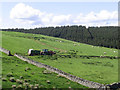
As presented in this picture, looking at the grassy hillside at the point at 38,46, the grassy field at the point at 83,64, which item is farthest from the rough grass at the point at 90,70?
the grassy hillside at the point at 38,46

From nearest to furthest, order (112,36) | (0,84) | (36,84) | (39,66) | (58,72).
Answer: (0,84) < (36,84) < (58,72) < (39,66) < (112,36)

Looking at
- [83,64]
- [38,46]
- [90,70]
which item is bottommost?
[90,70]

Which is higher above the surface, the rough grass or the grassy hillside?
the grassy hillside

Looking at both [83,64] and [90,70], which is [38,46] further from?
[90,70]

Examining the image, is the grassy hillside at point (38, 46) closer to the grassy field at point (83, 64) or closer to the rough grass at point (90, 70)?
the grassy field at point (83, 64)

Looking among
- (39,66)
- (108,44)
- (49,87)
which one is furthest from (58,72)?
(108,44)

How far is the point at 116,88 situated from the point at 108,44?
11877cm

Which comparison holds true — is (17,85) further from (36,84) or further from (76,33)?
(76,33)

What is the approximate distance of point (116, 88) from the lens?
32156 mm

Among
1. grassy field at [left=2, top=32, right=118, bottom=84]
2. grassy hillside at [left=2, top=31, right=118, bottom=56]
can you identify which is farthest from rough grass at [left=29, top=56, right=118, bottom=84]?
grassy hillside at [left=2, top=31, right=118, bottom=56]

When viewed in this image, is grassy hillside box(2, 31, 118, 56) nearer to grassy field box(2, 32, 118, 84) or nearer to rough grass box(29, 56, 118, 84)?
grassy field box(2, 32, 118, 84)

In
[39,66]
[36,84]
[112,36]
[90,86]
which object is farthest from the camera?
[112,36]

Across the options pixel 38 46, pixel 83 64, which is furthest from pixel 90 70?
pixel 38 46

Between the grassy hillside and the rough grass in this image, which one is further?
the grassy hillside
